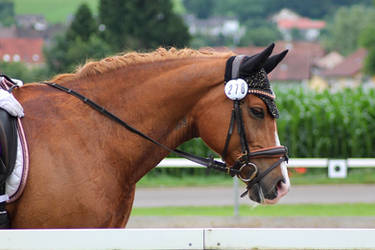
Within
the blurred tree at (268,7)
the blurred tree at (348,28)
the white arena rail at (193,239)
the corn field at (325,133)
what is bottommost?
the white arena rail at (193,239)

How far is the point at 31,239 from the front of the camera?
3842 millimetres

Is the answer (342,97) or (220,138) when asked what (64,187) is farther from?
(342,97)

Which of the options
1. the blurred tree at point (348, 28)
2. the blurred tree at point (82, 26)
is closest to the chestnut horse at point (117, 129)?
the blurred tree at point (82, 26)

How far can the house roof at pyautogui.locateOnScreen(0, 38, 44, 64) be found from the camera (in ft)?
243

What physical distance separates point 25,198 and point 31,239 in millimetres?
457

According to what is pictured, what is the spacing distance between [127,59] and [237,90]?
2.80 feet

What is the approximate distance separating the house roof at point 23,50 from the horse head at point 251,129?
216 feet

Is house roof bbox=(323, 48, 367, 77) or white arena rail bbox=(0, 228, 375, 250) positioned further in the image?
house roof bbox=(323, 48, 367, 77)

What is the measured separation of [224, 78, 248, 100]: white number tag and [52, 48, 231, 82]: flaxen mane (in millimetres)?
360

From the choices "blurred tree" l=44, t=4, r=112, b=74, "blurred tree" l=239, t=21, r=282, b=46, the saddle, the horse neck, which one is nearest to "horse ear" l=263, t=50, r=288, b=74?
the horse neck

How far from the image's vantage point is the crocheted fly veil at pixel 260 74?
→ 4.56m

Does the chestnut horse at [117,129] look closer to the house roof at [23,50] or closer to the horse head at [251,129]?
the horse head at [251,129]

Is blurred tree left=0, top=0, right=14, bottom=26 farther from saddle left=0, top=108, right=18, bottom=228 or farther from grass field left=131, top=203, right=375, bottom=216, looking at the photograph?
saddle left=0, top=108, right=18, bottom=228

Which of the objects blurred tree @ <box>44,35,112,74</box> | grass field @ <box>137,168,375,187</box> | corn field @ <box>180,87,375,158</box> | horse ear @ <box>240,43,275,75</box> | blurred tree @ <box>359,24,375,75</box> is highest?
blurred tree @ <box>359,24,375,75</box>
